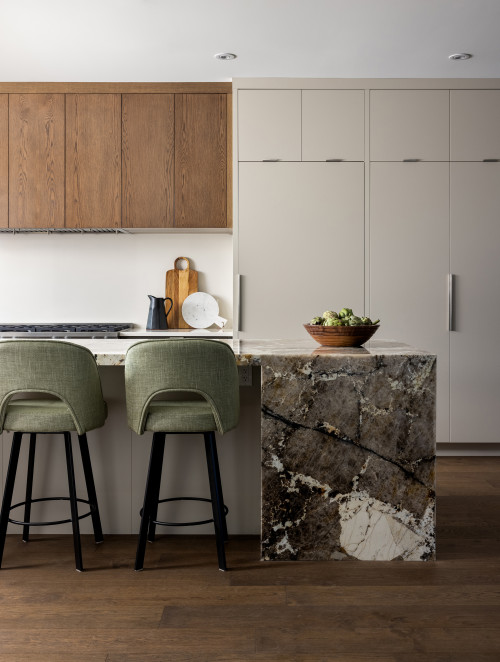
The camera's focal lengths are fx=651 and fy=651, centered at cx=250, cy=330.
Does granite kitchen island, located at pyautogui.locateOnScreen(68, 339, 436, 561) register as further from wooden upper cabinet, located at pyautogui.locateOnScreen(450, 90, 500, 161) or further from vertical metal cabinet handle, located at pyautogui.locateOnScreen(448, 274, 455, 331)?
wooden upper cabinet, located at pyautogui.locateOnScreen(450, 90, 500, 161)

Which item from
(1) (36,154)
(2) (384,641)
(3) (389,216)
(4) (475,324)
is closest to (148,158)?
(1) (36,154)

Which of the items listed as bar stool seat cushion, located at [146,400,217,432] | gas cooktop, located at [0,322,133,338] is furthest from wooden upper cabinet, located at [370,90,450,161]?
bar stool seat cushion, located at [146,400,217,432]

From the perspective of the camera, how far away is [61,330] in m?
4.45

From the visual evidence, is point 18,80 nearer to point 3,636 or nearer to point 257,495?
point 257,495

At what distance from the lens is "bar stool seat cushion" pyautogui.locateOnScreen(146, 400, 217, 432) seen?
2398mm

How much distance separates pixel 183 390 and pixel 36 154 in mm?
2858

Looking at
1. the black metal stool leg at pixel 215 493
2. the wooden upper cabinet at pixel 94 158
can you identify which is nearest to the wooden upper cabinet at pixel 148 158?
the wooden upper cabinet at pixel 94 158

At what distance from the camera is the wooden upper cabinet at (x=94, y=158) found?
451 cm

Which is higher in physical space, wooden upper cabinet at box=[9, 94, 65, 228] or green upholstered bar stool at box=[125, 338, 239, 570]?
wooden upper cabinet at box=[9, 94, 65, 228]

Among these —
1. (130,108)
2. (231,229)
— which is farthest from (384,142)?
(130,108)

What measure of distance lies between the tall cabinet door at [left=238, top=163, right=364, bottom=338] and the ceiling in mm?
678

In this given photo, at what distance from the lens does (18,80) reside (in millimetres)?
4480

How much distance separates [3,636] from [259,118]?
11.3ft

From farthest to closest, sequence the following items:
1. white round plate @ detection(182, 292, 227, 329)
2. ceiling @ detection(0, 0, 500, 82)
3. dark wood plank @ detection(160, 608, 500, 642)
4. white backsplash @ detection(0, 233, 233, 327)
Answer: white backsplash @ detection(0, 233, 233, 327) → white round plate @ detection(182, 292, 227, 329) → ceiling @ detection(0, 0, 500, 82) → dark wood plank @ detection(160, 608, 500, 642)
